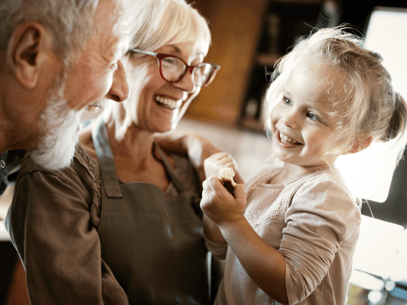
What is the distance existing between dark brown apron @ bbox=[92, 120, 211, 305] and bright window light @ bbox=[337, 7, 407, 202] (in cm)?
57

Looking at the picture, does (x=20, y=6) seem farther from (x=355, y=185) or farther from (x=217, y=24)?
(x=217, y=24)

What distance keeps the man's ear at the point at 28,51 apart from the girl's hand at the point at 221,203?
471 mm

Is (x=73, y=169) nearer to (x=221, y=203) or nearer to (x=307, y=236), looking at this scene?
(x=221, y=203)

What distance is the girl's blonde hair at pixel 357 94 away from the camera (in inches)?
35.2

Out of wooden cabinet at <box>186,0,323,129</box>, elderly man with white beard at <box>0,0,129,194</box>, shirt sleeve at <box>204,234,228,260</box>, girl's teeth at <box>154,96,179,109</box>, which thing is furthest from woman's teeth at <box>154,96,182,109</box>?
wooden cabinet at <box>186,0,323,129</box>

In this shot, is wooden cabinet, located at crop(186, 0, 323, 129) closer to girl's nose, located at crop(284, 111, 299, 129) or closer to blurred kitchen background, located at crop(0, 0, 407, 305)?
blurred kitchen background, located at crop(0, 0, 407, 305)

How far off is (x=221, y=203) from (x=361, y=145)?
0.46 m

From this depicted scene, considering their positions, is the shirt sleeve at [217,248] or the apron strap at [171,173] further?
the apron strap at [171,173]

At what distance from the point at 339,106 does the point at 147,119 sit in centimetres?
65

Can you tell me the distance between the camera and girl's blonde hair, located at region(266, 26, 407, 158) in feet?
2.93

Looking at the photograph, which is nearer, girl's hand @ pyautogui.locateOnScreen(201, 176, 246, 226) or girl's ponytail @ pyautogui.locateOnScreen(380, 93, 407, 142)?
girl's hand @ pyautogui.locateOnScreen(201, 176, 246, 226)

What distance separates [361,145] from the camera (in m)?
0.97

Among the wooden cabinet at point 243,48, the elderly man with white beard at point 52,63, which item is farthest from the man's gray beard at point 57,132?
the wooden cabinet at point 243,48

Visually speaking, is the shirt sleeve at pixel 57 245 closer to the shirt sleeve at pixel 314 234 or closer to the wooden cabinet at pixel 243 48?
the shirt sleeve at pixel 314 234
